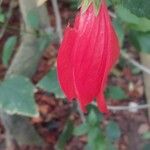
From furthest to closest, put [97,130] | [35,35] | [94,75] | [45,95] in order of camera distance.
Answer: [45,95] < [35,35] < [97,130] < [94,75]

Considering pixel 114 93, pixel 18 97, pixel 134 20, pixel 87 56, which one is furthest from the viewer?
pixel 114 93

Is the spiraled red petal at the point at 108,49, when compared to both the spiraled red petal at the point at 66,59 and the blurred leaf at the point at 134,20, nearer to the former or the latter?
the spiraled red petal at the point at 66,59

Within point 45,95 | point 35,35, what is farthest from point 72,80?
point 45,95

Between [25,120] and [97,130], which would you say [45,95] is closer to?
[25,120]

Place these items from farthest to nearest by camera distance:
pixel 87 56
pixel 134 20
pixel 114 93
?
Result: pixel 114 93 → pixel 134 20 → pixel 87 56

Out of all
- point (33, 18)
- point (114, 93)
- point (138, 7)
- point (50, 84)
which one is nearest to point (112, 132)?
point (114, 93)

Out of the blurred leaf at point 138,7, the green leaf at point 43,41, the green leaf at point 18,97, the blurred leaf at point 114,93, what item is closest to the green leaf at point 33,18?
the green leaf at point 43,41

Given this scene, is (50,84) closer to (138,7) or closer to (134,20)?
(134,20)
